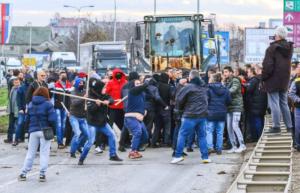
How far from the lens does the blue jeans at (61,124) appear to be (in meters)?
21.2

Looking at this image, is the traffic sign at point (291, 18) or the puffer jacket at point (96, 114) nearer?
the puffer jacket at point (96, 114)

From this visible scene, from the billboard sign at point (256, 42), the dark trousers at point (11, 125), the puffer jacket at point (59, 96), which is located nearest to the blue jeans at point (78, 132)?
the puffer jacket at point (59, 96)

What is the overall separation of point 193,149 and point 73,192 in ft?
24.4

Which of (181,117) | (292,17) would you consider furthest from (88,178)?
(292,17)

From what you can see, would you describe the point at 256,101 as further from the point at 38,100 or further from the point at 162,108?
the point at 38,100

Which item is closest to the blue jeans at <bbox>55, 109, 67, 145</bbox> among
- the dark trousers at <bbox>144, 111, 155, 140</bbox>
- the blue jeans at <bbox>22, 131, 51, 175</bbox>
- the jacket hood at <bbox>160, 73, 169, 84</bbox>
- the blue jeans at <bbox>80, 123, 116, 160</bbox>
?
the dark trousers at <bbox>144, 111, 155, 140</bbox>

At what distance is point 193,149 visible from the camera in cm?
2052

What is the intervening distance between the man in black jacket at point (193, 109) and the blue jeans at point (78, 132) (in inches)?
88.1

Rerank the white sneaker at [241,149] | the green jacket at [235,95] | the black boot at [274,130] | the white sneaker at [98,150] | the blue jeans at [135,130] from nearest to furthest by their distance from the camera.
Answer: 1. the black boot at [274,130]
2. the blue jeans at [135,130]
3. the white sneaker at [241,149]
4. the green jacket at [235,95]
5. the white sneaker at [98,150]

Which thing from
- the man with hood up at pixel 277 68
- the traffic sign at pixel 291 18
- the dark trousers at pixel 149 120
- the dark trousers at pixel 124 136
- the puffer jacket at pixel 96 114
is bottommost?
the dark trousers at pixel 124 136

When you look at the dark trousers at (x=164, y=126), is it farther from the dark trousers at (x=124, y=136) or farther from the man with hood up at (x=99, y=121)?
the man with hood up at (x=99, y=121)

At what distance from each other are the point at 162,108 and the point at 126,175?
18.5ft

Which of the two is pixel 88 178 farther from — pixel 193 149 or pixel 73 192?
pixel 193 149

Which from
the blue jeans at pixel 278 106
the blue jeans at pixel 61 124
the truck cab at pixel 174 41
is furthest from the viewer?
the truck cab at pixel 174 41
